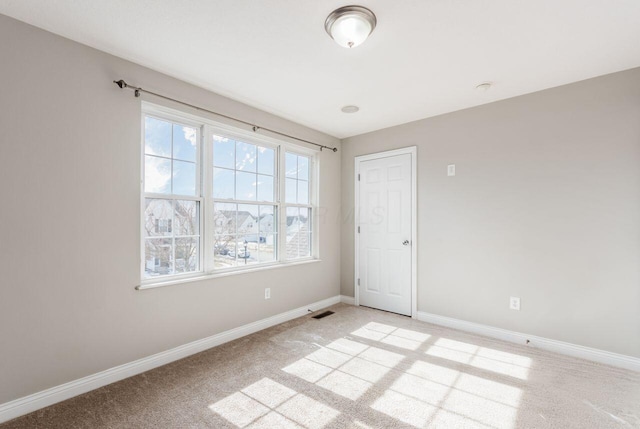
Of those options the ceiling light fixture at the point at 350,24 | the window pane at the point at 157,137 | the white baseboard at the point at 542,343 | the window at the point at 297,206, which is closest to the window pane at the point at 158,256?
the window pane at the point at 157,137

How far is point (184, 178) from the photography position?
277cm

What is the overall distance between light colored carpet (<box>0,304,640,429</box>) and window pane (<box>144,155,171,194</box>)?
1.49 meters

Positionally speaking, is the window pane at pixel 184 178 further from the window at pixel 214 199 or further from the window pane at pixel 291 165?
the window pane at pixel 291 165

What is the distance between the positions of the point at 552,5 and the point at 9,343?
3839mm

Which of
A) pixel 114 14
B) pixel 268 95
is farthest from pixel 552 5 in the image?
pixel 114 14

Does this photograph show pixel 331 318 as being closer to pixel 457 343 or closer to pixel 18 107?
pixel 457 343

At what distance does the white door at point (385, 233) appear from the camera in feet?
12.6

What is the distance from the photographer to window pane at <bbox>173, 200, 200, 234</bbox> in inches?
107

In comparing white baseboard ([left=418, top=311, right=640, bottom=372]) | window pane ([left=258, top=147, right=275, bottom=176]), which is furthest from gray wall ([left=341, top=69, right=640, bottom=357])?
window pane ([left=258, top=147, right=275, bottom=176])

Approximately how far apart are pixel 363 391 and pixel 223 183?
2.26 m

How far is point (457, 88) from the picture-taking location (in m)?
2.85

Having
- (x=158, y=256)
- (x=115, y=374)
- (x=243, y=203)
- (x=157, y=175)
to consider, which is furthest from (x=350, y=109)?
(x=115, y=374)

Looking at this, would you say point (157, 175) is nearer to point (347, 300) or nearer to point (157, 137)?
point (157, 137)

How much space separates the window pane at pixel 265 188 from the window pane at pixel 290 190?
0.25 metres
